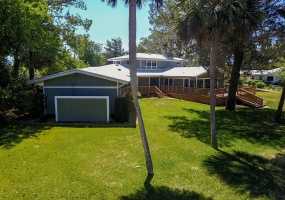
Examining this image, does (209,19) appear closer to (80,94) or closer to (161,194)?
(161,194)

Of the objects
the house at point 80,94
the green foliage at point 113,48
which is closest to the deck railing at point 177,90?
the house at point 80,94

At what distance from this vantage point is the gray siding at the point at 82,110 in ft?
48.8

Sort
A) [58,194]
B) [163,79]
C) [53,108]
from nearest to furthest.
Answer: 1. [58,194]
2. [53,108]
3. [163,79]

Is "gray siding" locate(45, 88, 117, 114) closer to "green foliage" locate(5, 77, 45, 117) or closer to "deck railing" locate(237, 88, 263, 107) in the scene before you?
"green foliage" locate(5, 77, 45, 117)

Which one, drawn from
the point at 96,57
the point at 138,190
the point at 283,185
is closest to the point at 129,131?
the point at 138,190

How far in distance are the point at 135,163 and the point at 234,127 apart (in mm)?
9689

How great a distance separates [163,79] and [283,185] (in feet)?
86.8

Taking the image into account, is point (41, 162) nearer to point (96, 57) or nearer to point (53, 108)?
point (53, 108)

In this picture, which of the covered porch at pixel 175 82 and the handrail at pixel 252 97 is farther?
the covered porch at pixel 175 82

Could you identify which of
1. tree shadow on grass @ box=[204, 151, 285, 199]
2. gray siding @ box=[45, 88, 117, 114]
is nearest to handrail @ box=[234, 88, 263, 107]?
tree shadow on grass @ box=[204, 151, 285, 199]

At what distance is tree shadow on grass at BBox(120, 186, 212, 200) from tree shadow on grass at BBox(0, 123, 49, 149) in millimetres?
6671

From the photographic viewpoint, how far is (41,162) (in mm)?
8547

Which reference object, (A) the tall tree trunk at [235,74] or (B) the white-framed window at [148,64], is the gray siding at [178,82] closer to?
(B) the white-framed window at [148,64]

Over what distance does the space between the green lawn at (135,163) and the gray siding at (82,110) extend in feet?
5.37
